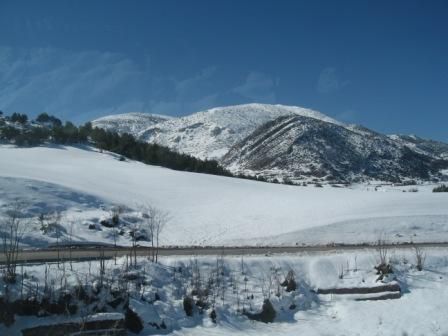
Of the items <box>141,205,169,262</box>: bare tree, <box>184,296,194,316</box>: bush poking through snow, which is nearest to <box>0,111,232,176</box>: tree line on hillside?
<box>141,205,169,262</box>: bare tree

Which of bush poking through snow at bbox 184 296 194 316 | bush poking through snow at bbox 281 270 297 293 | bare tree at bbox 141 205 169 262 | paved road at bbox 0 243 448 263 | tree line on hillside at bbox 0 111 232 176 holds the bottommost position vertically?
bush poking through snow at bbox 184 296 194 316

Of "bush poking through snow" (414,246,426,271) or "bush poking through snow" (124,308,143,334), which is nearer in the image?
"bush poking through snow" (124,308,143,334)

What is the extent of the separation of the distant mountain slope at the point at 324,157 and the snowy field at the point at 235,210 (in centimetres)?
9123

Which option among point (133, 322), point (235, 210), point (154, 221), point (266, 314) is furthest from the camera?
point (235, 210)

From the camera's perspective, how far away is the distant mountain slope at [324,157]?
140m

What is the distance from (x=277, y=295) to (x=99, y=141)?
68.3 meters

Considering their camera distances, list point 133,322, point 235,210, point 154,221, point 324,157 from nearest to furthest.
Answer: point 133,322 < point 154,221 < point 235,210 < point 324,157

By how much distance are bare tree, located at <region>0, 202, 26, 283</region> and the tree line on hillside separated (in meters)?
46.3

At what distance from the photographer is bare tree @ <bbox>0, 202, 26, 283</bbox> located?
1485 cm

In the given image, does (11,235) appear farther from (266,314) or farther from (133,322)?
(266,314)

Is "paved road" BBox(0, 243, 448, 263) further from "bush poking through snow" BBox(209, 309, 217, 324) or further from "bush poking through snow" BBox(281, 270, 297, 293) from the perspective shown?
"bush poking through snow" BBox(209, 309, 217, 324)

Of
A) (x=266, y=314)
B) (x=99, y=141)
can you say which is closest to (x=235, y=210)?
(x=266, y=314)

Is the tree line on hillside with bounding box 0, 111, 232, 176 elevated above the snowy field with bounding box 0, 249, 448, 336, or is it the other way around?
the tree line on hillside with bounding box 0, 111, 232, 176

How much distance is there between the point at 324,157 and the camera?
14825 centimetres
